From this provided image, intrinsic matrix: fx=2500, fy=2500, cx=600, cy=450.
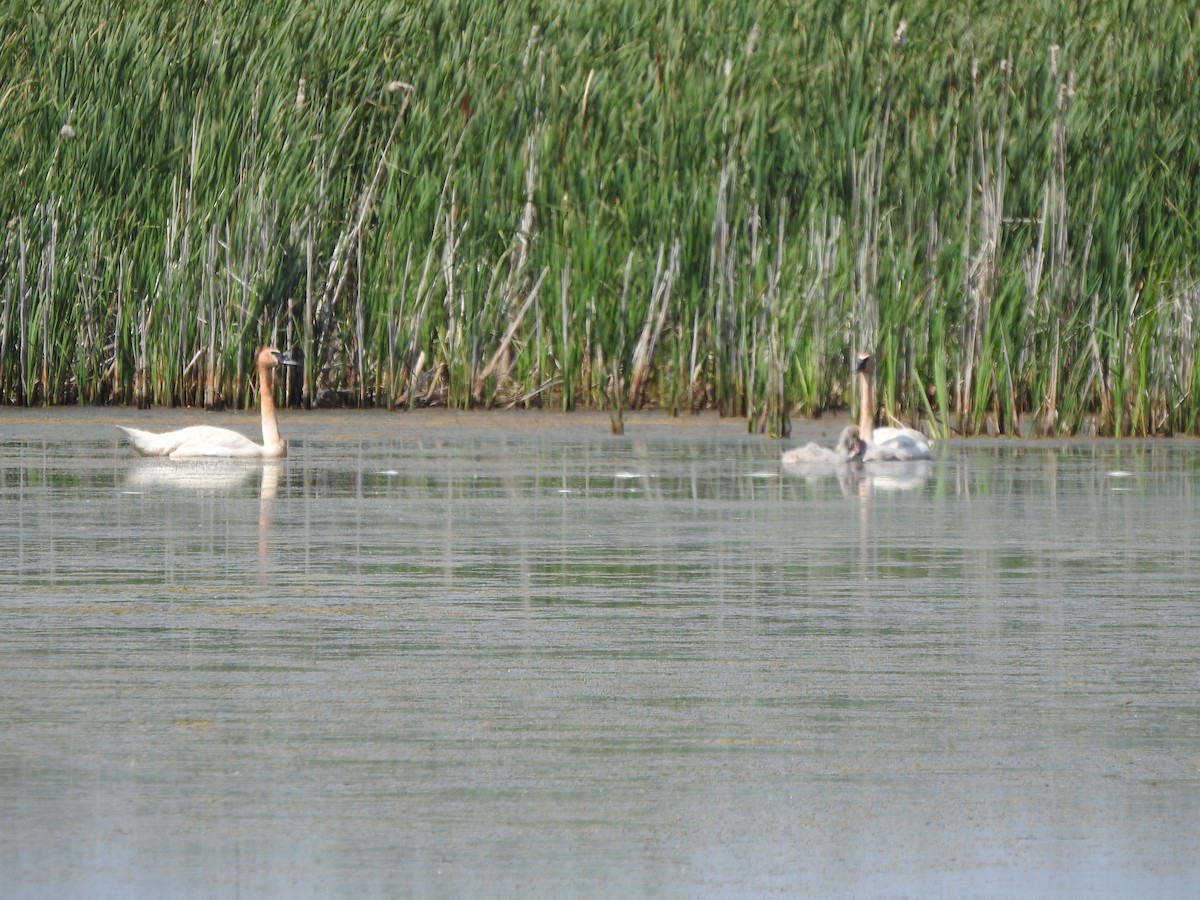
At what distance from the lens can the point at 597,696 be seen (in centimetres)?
541

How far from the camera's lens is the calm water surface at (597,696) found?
156 inches

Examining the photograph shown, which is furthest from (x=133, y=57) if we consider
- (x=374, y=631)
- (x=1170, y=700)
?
(x=1170, y=700)

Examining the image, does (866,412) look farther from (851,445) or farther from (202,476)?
(202,476)

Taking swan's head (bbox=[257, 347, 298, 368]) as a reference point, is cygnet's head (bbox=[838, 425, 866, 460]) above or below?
below

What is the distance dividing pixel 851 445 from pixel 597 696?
7438 mm

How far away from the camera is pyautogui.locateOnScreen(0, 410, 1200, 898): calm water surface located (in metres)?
3.96

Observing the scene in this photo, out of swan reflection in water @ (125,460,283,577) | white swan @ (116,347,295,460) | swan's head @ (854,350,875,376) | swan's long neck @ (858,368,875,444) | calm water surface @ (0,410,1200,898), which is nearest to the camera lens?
calm water surface @ (0,410,1200,898)

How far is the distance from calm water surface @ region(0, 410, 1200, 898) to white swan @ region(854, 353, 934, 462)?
2028mm

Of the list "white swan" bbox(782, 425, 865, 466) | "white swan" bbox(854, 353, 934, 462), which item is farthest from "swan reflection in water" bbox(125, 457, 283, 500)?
"white swan" bbox(854, 353, 934, 462)

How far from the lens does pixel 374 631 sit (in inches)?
254

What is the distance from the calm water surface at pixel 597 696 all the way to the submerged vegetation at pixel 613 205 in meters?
3.91

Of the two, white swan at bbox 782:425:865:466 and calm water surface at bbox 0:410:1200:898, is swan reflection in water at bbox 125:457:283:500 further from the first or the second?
white swan at bbox 782:425:865:466

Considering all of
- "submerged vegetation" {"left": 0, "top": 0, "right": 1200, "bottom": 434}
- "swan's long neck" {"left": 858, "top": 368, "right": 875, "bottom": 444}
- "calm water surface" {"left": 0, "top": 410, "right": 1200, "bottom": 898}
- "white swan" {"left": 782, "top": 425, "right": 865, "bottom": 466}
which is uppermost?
"submerged vegetation" {"left": 0, "top": 0, "right": 1200, "bottom": 434}

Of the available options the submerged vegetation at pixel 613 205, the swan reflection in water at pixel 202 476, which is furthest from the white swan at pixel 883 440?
the swan reflection in water at pixel 202 476
